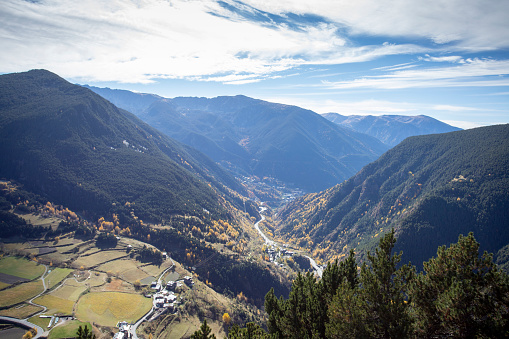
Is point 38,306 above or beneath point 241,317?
above

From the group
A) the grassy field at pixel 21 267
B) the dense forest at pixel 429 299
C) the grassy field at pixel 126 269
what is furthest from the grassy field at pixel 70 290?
the dense forest at pixel 429 299

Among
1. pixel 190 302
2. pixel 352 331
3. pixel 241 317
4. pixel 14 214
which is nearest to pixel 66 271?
pixel 190 302

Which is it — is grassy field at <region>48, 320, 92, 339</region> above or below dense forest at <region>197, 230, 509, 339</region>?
below

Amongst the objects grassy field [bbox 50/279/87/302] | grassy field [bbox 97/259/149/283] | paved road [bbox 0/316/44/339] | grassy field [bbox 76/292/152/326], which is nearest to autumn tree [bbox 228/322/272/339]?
grassy field [bbox 76/292/152/326]

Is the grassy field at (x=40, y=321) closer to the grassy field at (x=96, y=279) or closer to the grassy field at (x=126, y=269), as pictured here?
the grassy field at (x=96, y=279)

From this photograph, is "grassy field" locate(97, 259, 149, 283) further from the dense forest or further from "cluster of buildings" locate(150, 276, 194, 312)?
the dense forest

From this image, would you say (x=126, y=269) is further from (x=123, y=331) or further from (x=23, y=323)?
(x=123, y=331)

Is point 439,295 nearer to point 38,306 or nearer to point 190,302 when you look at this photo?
point 190,302
